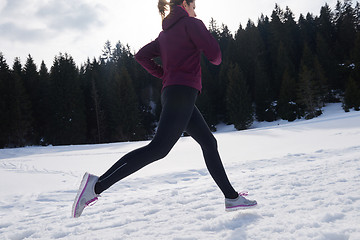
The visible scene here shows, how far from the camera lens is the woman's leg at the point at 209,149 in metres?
1.94

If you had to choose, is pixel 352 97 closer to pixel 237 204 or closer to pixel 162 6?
pixel 237 204

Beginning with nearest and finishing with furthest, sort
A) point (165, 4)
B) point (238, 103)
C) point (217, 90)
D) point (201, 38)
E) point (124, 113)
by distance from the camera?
point (201, 38)
point (165, 4)
point (124, 113)
point (238, 103)
point (217, 90)

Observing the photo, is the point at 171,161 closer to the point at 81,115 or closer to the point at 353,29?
the point at 81,115

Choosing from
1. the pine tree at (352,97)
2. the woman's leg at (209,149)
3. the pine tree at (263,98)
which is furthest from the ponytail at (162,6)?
the pine tree at (263,98)

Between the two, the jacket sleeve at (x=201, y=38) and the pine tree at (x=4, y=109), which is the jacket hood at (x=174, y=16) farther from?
the pine tree at (x=4, y=109)

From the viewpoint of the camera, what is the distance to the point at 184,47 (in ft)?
5.56

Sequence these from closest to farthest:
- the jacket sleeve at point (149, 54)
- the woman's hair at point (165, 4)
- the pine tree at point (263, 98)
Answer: the woman's hair at point (165, 4)
the jacket sleeve at point (149, 54)
the pine tree at point (263, 98)

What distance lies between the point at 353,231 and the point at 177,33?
1.57 meters

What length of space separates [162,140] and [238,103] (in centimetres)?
3028

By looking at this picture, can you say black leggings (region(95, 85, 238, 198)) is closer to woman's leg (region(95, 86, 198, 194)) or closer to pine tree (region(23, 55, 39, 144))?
A: woman's leg (region(95, 86, 198, 194))

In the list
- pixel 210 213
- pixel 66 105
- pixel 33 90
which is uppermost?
pixel 33 90

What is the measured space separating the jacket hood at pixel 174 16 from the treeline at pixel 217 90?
1106 inches

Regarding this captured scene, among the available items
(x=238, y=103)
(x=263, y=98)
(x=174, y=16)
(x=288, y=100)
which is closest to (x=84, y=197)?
(x=174, y=16)

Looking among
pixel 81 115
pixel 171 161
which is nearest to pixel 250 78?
pixel 81 115
